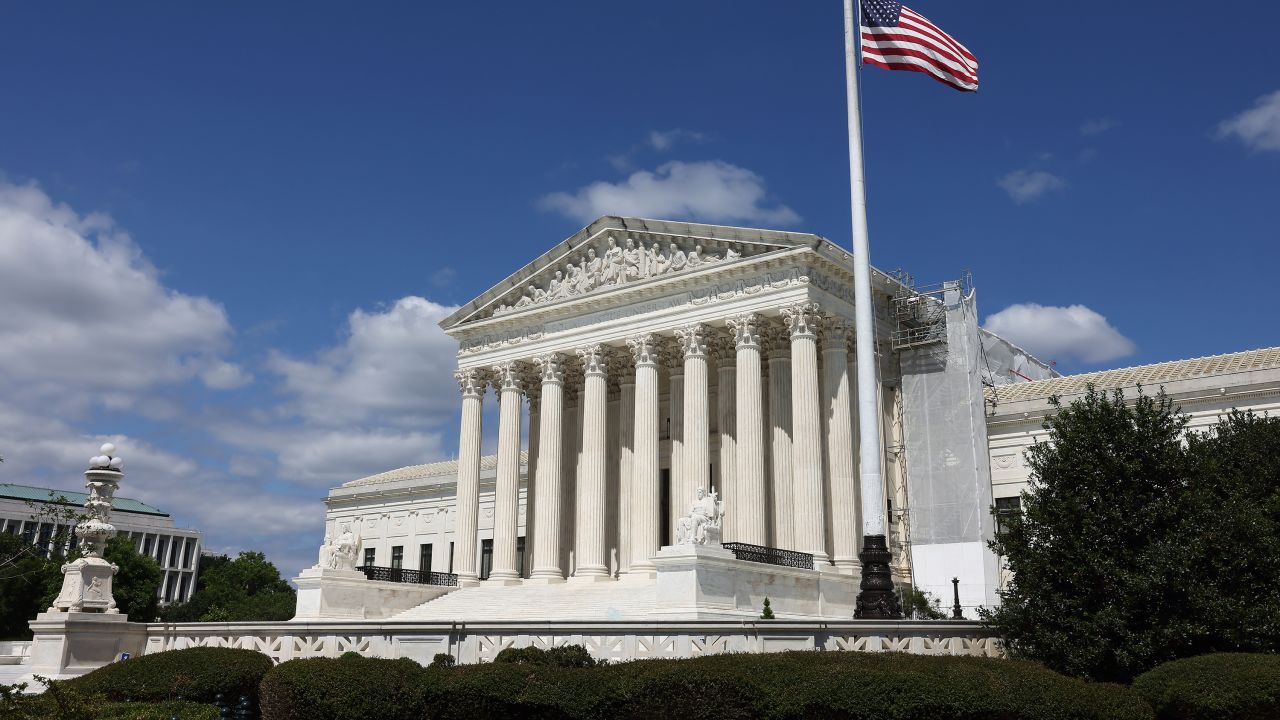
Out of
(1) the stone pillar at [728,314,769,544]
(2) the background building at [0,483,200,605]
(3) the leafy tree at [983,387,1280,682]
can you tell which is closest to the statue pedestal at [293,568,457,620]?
(1) the stone pillar at [728,314,769,544]

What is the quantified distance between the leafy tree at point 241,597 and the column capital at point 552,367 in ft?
79.2

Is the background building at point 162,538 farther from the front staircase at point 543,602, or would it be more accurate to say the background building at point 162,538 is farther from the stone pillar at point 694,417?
the stone pillar at point 694,417

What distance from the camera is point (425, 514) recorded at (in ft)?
227

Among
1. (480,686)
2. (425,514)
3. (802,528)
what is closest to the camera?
(480,686)

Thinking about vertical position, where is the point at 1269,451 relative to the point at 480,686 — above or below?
above

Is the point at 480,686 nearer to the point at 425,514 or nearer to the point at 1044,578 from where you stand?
the point at 1044,578

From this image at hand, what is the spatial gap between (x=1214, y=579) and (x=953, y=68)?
13.4 metres

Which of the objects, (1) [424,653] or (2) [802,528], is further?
(2) [802,528]

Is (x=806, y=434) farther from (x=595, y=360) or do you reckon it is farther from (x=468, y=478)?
(x=468, y=478)

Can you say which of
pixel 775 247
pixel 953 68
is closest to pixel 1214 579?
pixel 953 68

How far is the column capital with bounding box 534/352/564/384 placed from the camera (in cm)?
4750

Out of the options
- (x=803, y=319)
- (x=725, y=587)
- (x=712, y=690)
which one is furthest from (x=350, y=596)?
(x=712, y=690)

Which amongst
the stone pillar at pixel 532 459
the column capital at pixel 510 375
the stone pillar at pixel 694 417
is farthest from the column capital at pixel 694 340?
the stone pillar at pixel 532 459

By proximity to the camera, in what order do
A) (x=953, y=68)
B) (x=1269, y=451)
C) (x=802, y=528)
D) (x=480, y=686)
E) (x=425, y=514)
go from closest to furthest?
(x=480, y=686), (x=953, y=68), (x=1269, y=451), (x=802, y=528), (x=425, y=514)
